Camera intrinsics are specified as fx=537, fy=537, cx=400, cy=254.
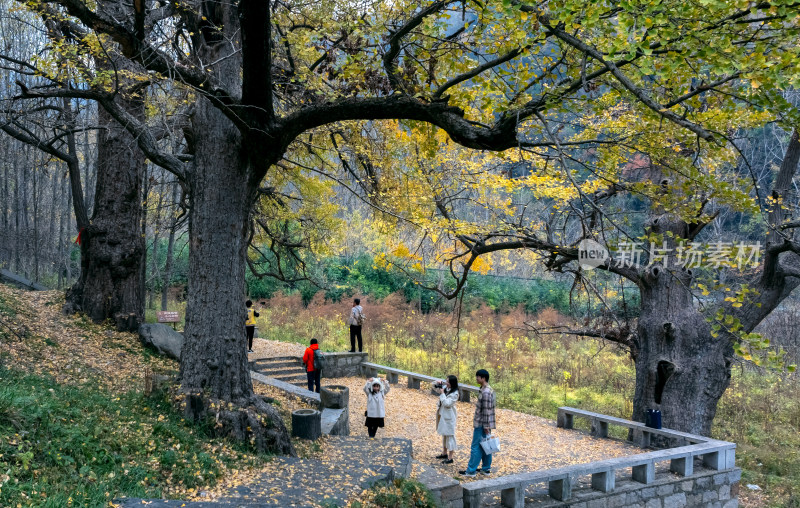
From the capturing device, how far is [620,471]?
891 centimetres

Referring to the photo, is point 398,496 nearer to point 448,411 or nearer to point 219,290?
point 448,411

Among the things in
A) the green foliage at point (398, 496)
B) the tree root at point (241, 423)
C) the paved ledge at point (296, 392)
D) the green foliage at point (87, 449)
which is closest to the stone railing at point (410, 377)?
the paved ledge at point (296, 392)

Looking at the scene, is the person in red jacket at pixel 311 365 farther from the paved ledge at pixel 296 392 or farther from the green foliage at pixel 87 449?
the green foliage at pixel 87 449

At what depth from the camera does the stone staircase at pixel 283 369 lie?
46.5 feet

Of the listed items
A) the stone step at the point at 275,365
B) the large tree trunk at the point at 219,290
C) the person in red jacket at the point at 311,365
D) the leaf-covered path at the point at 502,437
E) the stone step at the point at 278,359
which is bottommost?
the leaf-covered path at the point at 502,437

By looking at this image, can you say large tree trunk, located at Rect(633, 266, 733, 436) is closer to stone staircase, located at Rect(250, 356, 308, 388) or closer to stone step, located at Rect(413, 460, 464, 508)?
stone step, located at Rect(413, 460, 464, 508)

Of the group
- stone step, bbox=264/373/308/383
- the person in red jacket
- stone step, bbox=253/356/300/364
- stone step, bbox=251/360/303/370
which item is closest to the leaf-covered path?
the person in red jacket

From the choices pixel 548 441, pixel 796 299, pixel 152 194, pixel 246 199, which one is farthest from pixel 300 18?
pixel 796 299

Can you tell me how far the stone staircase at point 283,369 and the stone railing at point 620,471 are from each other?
769cm

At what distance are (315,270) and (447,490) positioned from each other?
2038 cm

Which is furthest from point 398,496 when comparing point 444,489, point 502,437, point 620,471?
point 502,437

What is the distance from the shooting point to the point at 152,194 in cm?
2136

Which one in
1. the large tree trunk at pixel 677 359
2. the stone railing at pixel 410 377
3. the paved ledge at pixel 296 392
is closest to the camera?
the paved ledge at pixel 296 392

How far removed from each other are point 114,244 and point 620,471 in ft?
36.4
